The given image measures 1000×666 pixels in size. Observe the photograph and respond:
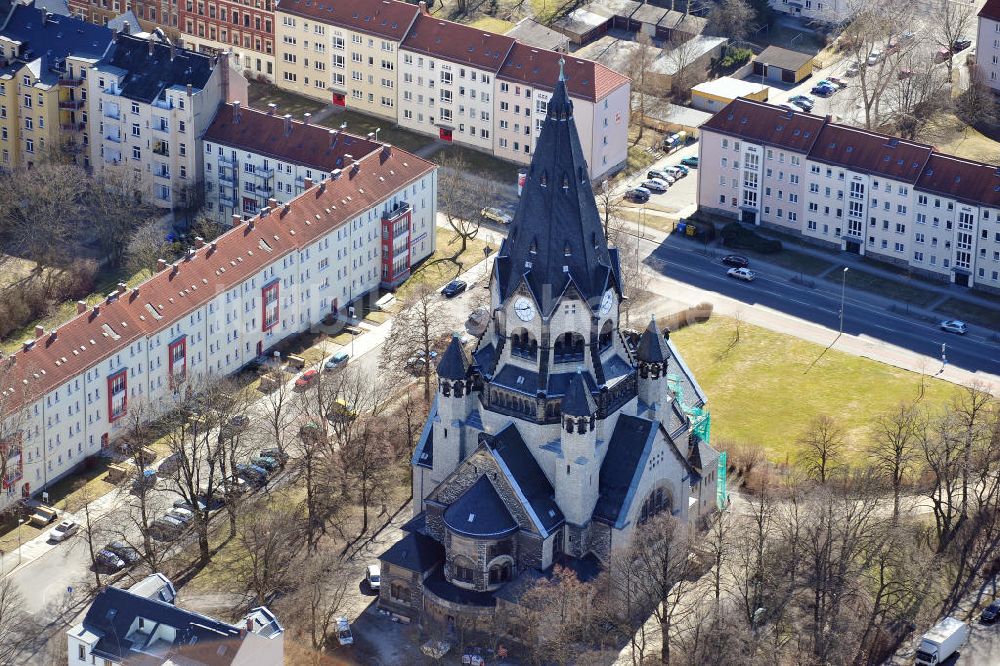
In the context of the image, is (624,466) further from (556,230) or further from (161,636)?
(161,636)

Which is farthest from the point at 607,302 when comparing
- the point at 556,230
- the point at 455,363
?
the point at 455,363

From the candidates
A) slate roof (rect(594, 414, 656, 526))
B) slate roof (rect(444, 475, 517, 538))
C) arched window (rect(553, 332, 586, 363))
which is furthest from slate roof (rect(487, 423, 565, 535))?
arched window (rect(553, 332, 586, 363))

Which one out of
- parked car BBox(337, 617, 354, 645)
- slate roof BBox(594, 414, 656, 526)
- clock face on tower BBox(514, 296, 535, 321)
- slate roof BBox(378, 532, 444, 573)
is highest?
clock face on tower BBox(514, 296, 535, 321)

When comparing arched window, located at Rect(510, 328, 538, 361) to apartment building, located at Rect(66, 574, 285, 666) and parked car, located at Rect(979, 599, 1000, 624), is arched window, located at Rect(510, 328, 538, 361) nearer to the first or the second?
apartment building, located at Rect(66, 574, 285, 666)

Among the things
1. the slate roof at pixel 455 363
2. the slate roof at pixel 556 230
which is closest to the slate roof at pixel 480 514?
the slate roof at pixel 455 363

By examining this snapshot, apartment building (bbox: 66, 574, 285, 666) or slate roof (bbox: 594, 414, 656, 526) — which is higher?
slate roof (bbox: 594, 414, 656, 526)

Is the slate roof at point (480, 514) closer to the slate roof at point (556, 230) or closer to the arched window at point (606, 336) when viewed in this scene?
the arched window at point (606, 336)
